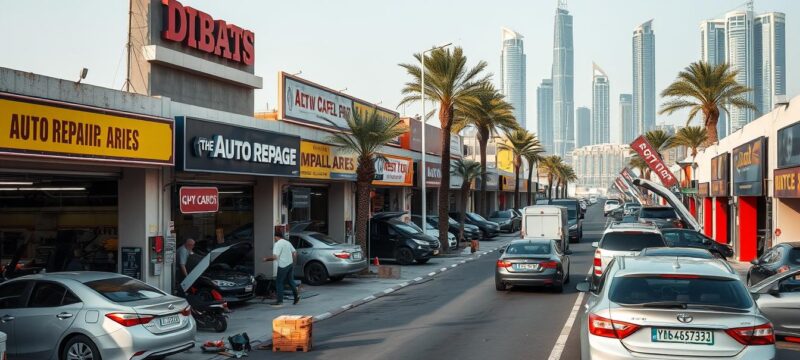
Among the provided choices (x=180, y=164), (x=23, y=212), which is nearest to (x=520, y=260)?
(x=180, y=164)

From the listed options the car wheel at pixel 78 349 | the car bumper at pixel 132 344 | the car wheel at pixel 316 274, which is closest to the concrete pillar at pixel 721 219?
the car wheel at pixel 316 274

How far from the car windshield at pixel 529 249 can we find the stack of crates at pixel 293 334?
811 centimetres

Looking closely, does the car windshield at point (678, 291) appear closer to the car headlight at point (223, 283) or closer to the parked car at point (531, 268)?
the parked car at point (531, 268)

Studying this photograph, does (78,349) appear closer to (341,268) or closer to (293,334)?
(293,334)

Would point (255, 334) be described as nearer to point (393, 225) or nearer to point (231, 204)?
point (231, 204)

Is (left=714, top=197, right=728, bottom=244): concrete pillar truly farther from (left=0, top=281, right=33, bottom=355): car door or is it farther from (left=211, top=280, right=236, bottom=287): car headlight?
(left=0, top=281, right=33, bottom=355): car door

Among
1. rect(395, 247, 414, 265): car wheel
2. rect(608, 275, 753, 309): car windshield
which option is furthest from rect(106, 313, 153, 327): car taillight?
rect(395, 247, 414, 265): car wheel

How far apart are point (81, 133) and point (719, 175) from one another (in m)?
28.3

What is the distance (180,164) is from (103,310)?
6.06m

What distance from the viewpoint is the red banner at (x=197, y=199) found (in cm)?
1595

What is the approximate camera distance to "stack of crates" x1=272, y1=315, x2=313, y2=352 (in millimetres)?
11562

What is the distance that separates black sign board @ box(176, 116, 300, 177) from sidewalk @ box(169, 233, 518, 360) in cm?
330

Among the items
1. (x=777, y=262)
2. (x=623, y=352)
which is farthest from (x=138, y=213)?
(x=777, y=262)

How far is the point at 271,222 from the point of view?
20547mm
